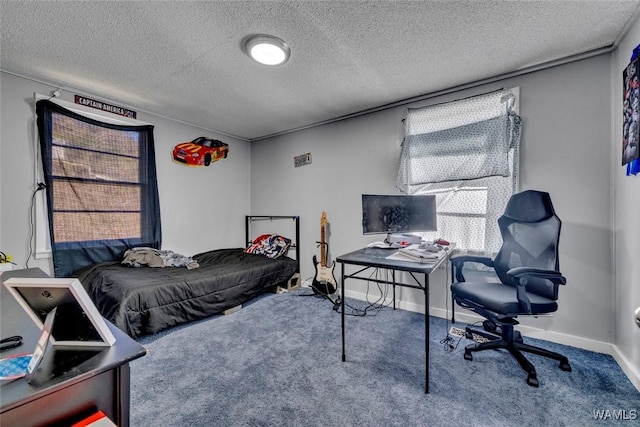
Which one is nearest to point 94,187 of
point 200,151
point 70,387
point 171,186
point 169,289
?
point 171,186

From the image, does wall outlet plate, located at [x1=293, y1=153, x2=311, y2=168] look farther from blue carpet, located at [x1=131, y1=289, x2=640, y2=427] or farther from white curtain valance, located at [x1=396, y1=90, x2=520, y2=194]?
blue carpet, located at [x1=131, y1=289, x2=640, y2=427]

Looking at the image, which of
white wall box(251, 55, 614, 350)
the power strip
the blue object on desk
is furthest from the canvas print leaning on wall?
the blue object on desk

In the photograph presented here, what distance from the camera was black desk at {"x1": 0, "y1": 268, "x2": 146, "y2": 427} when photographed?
608 millimetres

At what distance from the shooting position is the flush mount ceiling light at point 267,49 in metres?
1.90

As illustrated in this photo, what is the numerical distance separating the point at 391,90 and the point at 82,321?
114 inches

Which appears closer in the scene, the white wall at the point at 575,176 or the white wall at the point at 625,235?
the white wall at the point at 625,235

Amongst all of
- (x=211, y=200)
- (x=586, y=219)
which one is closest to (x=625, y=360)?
(x=586, y=219)

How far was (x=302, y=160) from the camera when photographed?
385 centimetres

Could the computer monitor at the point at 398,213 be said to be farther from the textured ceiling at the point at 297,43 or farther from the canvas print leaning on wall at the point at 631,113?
the canvas print leaning on wall at the point at 631,113

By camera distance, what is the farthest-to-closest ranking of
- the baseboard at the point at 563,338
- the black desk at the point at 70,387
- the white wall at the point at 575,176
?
the white wall at the point at 575,176 < the baseboard at the point at 563,338 < the black desk at the point at 70,387

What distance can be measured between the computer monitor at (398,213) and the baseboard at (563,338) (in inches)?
35.0

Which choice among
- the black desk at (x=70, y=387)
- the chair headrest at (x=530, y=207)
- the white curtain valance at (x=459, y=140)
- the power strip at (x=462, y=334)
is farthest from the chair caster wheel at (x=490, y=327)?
the black desk at (x=70, y=387)

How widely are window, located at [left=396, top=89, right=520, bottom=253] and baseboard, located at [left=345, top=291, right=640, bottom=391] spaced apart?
0.68 metres

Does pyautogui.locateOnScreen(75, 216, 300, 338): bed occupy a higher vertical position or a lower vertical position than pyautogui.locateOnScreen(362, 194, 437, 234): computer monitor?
lower
